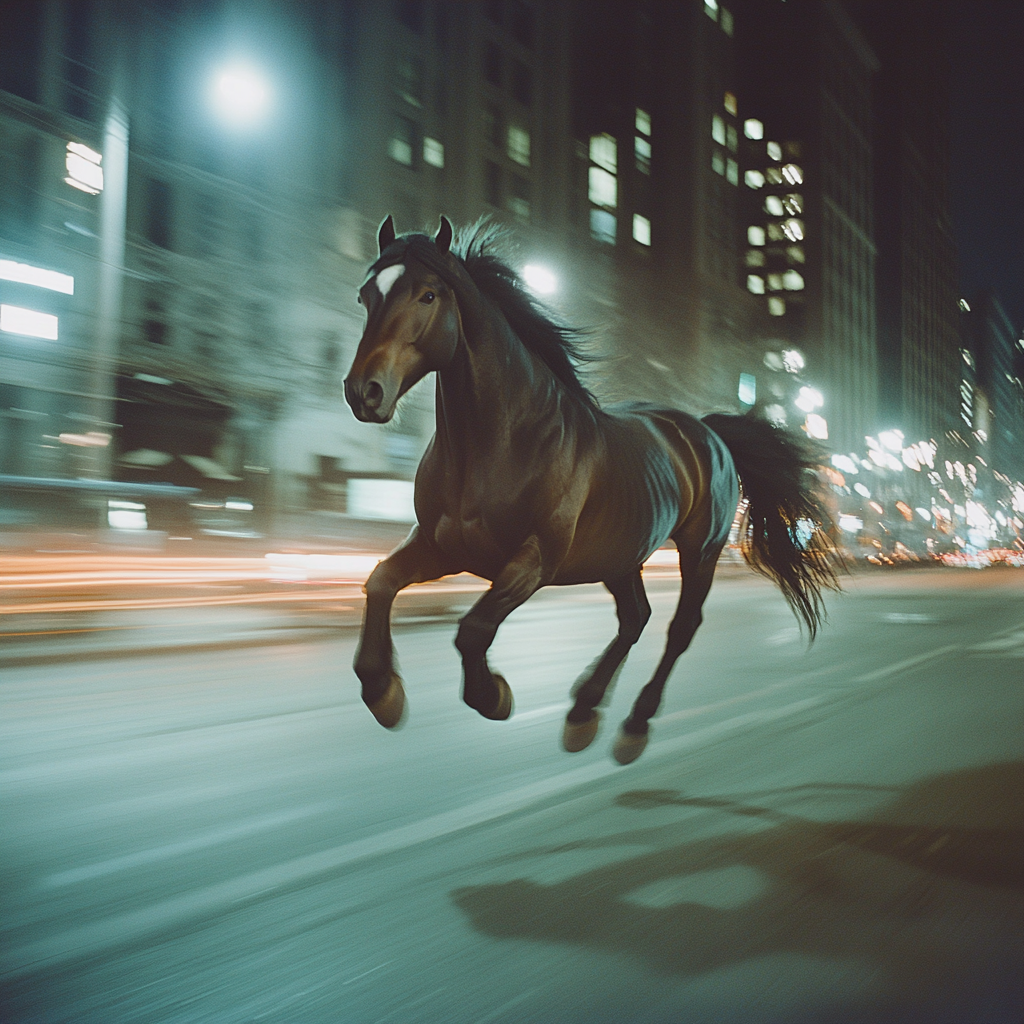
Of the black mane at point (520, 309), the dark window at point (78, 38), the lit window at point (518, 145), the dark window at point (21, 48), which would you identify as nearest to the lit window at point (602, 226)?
the lit window at point (518, 145)

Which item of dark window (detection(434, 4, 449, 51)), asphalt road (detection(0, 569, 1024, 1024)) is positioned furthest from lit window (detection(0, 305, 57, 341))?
dark window (detection(434, 4, 449, 51))

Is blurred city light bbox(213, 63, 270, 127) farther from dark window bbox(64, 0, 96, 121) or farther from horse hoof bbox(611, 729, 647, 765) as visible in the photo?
horse hoof bbox(611, 729, 647, 765)

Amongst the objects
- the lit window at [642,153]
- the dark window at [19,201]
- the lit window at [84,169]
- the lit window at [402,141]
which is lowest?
the dark window at [19,201]

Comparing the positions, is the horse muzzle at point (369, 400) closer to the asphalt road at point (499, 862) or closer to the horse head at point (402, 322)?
the horse head at point (402, 322)

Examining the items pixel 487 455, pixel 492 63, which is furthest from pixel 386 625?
pixel 492 63

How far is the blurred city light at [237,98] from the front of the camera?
20.6 m

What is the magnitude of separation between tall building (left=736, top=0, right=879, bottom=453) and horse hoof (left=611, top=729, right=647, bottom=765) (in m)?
94.9

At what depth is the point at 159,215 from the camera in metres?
15.6

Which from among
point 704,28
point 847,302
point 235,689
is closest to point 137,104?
point 235,689

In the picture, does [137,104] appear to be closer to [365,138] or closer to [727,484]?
[727,484]

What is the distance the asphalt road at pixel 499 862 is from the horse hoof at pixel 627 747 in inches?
4.1

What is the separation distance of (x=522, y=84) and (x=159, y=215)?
1513 inches

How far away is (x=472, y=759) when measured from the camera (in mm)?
5125

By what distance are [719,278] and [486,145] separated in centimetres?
2470
